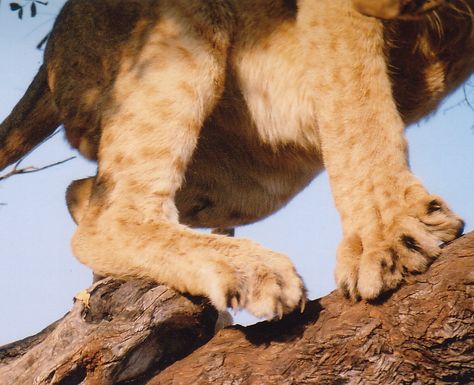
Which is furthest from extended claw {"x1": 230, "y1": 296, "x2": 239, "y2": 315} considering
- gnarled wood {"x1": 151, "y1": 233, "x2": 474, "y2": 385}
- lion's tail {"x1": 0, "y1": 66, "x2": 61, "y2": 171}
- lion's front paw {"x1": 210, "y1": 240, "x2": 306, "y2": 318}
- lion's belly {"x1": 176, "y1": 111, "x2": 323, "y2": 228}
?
lion's tail {"x1": 0, "y1": 66, "x2": 61, "y2": 171}

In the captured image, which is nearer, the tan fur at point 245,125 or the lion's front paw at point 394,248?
the lion's front paw at point 394,248

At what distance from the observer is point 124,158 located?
2963 millimetres

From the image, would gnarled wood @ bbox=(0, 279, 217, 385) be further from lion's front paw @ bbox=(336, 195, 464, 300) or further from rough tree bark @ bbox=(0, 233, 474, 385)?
lion's front paw @ bbox=(336, 195, 464, 300)

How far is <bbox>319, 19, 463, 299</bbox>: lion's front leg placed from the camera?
221 cm

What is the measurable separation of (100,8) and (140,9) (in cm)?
17

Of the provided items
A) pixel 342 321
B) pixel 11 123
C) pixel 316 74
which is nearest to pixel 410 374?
pixel 342 321

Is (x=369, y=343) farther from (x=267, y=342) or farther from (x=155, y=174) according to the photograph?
(x=155, y=174)

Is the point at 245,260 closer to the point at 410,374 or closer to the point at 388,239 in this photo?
the point at 388,239

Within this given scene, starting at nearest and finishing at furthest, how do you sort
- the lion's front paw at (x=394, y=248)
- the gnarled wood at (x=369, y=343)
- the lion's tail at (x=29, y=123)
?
the gnarled wood at (x=369, y=343)
the lion's front paw at (x=394, y=248)
the lion's tail at (x=29, y=123)

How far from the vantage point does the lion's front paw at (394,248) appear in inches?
85.2

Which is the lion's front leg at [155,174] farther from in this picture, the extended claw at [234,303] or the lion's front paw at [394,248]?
the lion's front paw at [394,248]

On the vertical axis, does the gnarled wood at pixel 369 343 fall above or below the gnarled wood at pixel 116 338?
below

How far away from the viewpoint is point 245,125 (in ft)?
10.9

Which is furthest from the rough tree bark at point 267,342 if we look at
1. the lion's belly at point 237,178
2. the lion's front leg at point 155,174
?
the lion's belly at point 237,178
